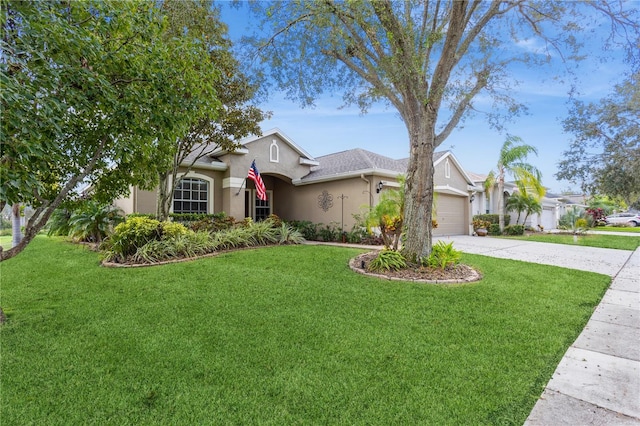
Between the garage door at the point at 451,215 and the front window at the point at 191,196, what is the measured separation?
11633 millimetres

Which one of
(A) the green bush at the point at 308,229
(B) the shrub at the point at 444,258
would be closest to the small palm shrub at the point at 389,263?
(B) the shrub at the point at 444,258

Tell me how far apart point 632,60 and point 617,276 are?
534 cm

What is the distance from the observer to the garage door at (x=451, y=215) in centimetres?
1741

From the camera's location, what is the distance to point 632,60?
7.84 metres

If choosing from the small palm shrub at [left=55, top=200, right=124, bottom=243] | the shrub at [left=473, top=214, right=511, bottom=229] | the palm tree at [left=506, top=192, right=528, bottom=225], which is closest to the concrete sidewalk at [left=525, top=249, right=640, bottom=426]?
the small palm shrub at [left=55, top=200, right=124, bottom=243]

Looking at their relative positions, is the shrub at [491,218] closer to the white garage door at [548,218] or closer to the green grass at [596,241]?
the green grass at [596,241]

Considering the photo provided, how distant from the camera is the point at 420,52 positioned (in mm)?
6988

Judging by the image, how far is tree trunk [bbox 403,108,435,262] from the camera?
24.2 feet

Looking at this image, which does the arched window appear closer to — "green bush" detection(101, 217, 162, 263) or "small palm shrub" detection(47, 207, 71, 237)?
"green bush" detection(101, 217, 162, 263)

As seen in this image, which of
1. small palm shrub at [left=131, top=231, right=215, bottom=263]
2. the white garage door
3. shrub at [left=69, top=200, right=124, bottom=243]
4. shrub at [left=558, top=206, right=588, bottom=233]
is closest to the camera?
small palm shrub at [left=131, top=231, right=215, bottom=263]

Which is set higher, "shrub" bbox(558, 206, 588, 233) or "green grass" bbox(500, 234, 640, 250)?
"shrub" bbox(558, 206, 588, 233)

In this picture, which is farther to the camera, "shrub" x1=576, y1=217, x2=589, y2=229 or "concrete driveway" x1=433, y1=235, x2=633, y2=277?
"shrub" x1=576, y1=217, x2=589, y2=229

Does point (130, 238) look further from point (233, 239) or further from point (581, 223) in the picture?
point (581, 223)

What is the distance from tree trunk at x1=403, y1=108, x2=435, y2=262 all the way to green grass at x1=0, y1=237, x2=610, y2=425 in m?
1.50
